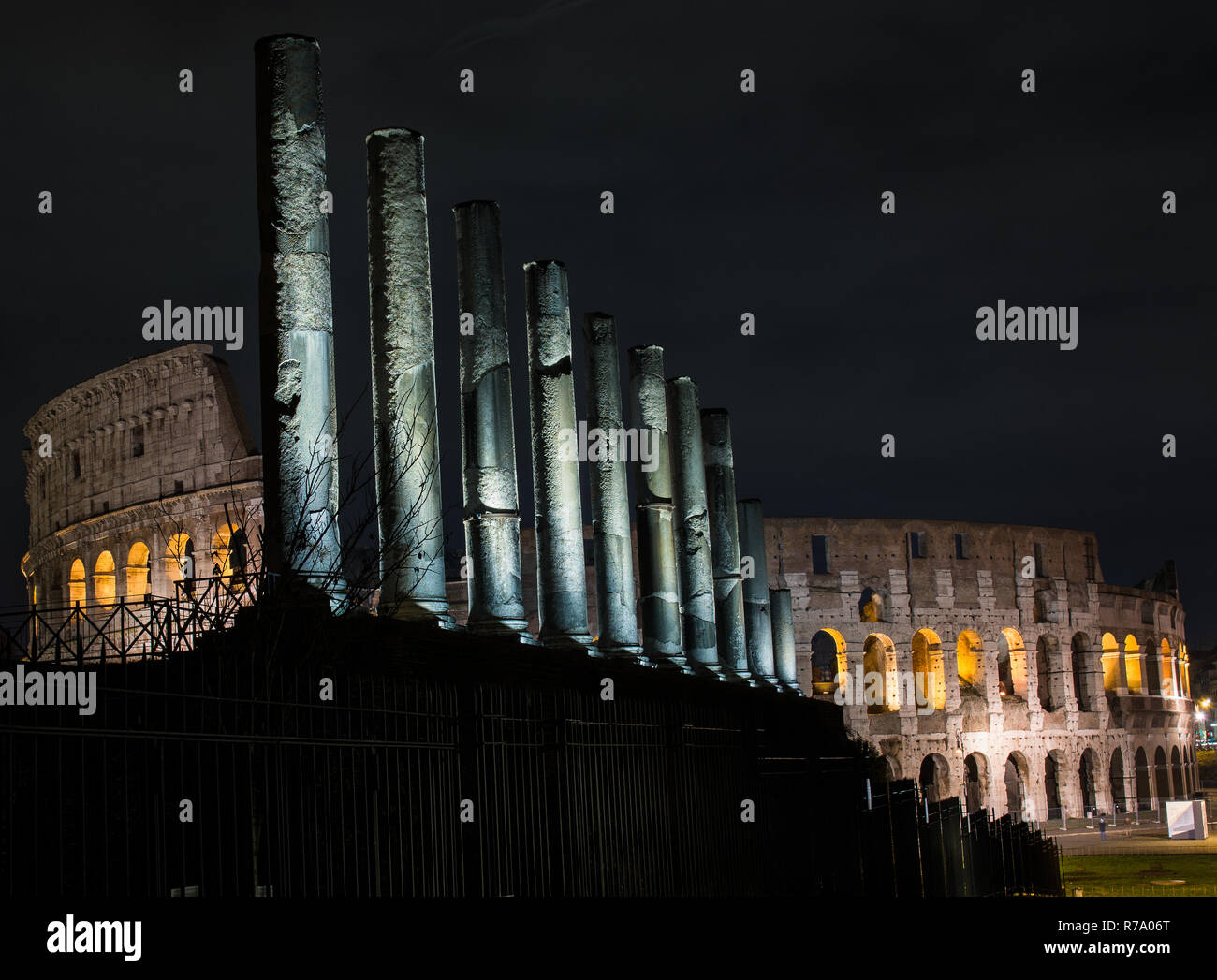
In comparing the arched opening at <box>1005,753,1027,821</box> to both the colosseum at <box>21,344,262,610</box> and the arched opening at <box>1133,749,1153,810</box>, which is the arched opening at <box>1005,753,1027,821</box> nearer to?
the arched opening at <box>1133,749,1153,810</box>

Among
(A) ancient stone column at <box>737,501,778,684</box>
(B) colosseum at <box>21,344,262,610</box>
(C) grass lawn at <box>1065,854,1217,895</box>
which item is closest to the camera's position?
(C) grass lawn at <box>1065,854,1217,895</box>

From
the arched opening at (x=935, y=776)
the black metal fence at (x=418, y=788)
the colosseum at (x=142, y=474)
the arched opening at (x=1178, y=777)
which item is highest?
the colosseum at (x=142, y=474)

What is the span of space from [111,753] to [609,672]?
480 centimetres

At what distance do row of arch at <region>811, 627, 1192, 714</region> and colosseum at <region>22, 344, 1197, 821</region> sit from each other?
51mm

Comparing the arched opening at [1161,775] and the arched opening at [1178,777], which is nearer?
the arched opening at [1161,775]

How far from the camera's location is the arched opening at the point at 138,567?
29.4 metres

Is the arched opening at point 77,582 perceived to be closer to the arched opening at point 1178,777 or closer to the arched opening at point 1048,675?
the arched opening at point 1048,675

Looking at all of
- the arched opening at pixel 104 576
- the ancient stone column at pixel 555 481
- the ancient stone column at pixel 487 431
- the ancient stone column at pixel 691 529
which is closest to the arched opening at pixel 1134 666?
the ancient stone column at pixel 691 529

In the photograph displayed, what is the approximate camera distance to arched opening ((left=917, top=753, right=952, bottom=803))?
34.0 meters

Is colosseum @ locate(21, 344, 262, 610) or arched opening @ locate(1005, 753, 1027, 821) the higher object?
colosseum @ locate(21, 344, 262, 610)

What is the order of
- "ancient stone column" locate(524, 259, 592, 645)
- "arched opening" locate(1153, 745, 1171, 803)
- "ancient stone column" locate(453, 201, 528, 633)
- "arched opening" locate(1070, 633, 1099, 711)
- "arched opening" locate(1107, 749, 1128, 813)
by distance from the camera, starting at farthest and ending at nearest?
1. "arched opening" locate(1153, 745, 1171, 803)
2. "arched opening" locate(1107, 749, 1128, 813)
3. "arched opening" locate(1070, 633, 1099, 711)
4. "ancient stone column" locate(524, 259, 592, 645)
5. "ancient stone column" locate(453, 201, 528, 633)

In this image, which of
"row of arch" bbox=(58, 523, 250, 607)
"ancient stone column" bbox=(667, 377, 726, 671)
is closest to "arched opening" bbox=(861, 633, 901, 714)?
"row of arch" bbox=(58, 523, 250, 607)
